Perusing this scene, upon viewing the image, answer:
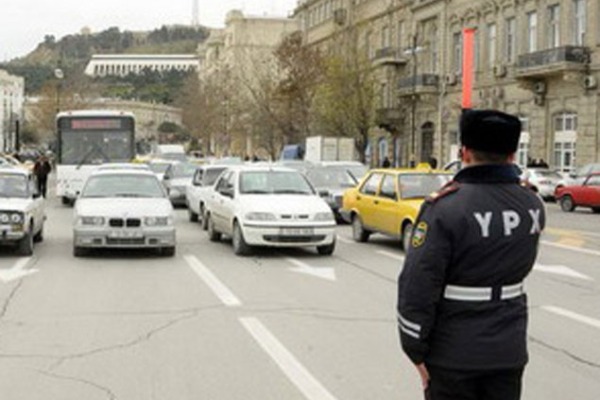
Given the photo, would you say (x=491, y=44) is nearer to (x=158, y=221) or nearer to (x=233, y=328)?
(x=158, y=221)

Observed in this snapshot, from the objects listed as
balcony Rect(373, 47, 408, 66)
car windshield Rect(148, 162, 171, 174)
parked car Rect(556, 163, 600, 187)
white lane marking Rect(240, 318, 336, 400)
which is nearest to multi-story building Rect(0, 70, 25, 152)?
balcony Rect(373, 47, 408, 66)

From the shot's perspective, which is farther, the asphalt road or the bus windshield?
the bus windshield

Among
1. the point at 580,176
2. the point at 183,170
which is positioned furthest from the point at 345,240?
the point at 580,176

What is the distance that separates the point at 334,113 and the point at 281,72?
13.7 m

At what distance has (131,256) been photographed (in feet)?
50.8

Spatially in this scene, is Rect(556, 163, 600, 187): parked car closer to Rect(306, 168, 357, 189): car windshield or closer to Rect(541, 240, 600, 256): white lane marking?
Rect(306, 168, 357, 189): car windshield

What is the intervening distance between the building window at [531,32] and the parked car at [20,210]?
36.2 metres

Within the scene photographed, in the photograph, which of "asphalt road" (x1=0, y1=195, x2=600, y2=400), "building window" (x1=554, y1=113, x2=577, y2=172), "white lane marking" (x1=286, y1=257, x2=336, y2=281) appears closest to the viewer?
"asphalt road" (x1=0, y1=195, x2=600, y2=400)

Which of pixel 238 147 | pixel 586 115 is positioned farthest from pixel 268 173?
pixel 238 147

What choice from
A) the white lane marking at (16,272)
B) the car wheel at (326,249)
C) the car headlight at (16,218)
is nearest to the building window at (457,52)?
the car wheel at (326,249)

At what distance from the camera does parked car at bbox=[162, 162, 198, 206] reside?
29125 mm

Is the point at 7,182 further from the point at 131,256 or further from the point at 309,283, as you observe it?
the point at 309,283

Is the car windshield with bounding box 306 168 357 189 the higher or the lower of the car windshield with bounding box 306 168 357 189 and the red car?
the higher

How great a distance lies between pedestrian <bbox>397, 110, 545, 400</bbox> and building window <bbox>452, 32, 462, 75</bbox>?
53104mm
